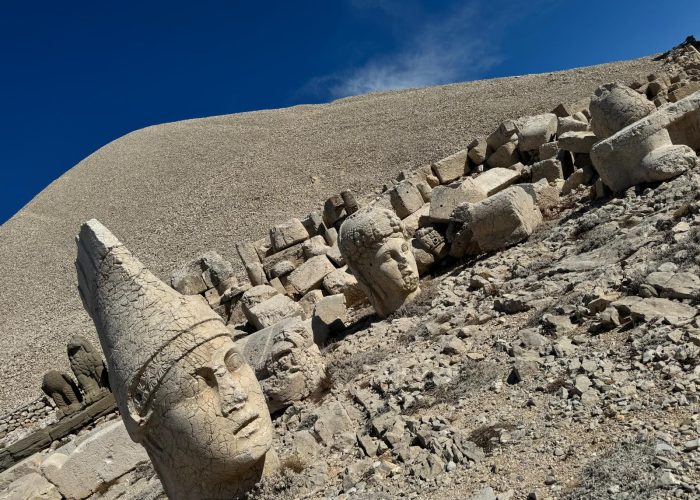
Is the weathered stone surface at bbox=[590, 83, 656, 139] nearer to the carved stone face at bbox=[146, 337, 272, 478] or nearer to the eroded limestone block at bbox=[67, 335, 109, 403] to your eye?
the carved stone face at bbox=[146, 337, 272, 478]

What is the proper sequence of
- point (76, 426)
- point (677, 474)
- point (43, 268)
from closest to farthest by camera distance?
point (677, 474), point (76, 426), point (43, 268)

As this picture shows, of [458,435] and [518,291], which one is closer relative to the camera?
[458,435]

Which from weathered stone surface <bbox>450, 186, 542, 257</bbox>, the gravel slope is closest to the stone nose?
weathered stone surface <bbox>450, 186, 542, 257</bbox>

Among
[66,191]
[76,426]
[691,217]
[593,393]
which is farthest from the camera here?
[66,191]

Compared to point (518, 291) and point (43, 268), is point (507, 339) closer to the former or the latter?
point (518, 291)

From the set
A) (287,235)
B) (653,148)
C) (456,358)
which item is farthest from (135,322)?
(287,235)

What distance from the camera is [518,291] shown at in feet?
20.5

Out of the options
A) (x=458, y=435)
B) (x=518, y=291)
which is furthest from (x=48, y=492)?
(x=518, y=291)

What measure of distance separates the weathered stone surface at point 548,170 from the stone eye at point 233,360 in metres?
7.56

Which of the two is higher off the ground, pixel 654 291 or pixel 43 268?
pixel 43 268

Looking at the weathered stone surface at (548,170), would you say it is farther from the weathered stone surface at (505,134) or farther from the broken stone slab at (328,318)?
the broken stone slab at (328,318)

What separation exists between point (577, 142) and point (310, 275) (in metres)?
5.58

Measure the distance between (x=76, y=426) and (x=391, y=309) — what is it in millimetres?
7240

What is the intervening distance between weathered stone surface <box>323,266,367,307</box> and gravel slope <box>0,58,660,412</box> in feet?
37.0
